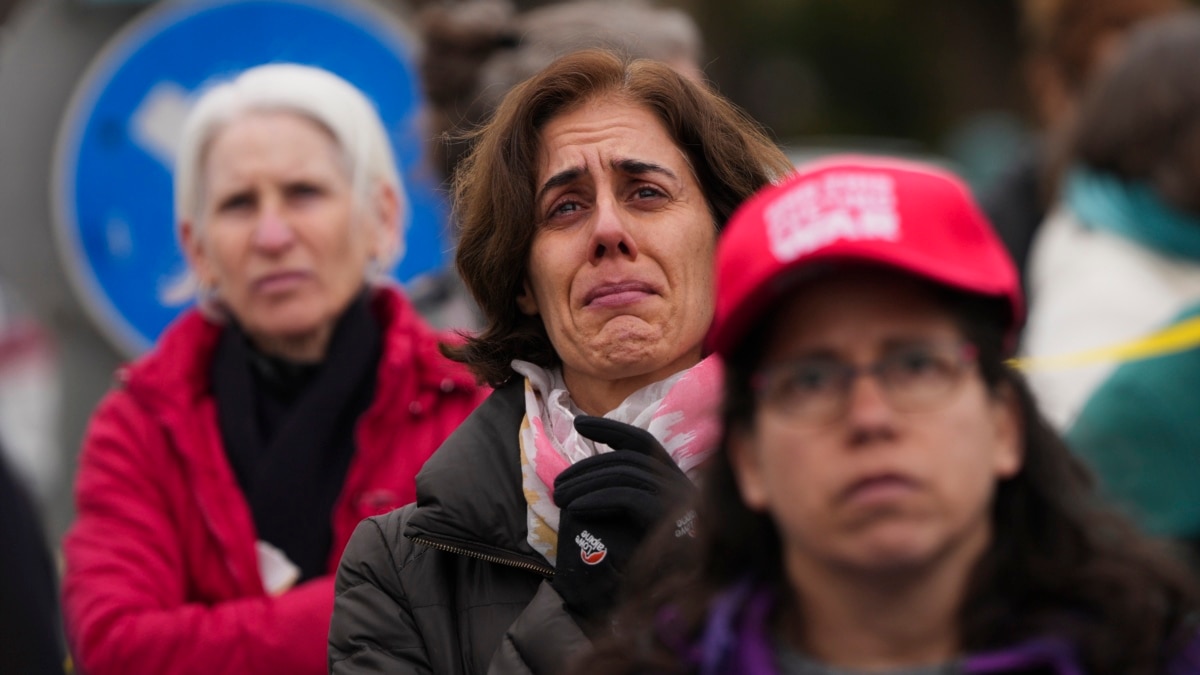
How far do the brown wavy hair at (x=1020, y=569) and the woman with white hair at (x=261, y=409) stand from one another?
4.62 feet

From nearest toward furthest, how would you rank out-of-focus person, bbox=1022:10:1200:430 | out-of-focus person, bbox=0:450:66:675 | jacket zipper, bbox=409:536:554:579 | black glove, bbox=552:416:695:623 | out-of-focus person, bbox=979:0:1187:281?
out-of-focus person, bbox=0:450:66:675
black glove, bbox=552:416:695:623
jacket zipper, bbox=409:536:554:579
out-of-focus person, bbox=1022:10:1200:430
out-of-focus person, bbox=979:0:1187:281

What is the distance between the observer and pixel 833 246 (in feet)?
7.48

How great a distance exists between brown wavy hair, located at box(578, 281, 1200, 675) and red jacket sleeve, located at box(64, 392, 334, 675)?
131 cm

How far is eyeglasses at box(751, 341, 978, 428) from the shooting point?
7.52ft

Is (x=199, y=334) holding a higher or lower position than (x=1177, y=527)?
higher

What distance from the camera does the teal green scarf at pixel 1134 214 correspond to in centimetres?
491

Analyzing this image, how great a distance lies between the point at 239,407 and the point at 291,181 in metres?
0.57

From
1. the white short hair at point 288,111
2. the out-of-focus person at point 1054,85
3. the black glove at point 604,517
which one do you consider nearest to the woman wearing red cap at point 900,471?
the black glove at point 604,517

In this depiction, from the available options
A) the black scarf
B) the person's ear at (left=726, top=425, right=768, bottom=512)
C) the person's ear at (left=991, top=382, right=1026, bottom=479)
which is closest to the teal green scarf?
the black scarf

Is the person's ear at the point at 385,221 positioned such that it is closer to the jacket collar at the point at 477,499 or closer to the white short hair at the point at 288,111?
the white short hair at the point at 288,111

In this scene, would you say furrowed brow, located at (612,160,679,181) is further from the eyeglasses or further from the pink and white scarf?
the eyeglasses

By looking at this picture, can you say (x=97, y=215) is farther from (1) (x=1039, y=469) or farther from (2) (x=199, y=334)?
(1) (x=1039, y=469)

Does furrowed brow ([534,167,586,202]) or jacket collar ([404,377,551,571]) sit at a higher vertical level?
furrowed brow ([534,167,586,202])

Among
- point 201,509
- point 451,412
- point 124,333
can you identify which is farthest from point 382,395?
point 124,333
